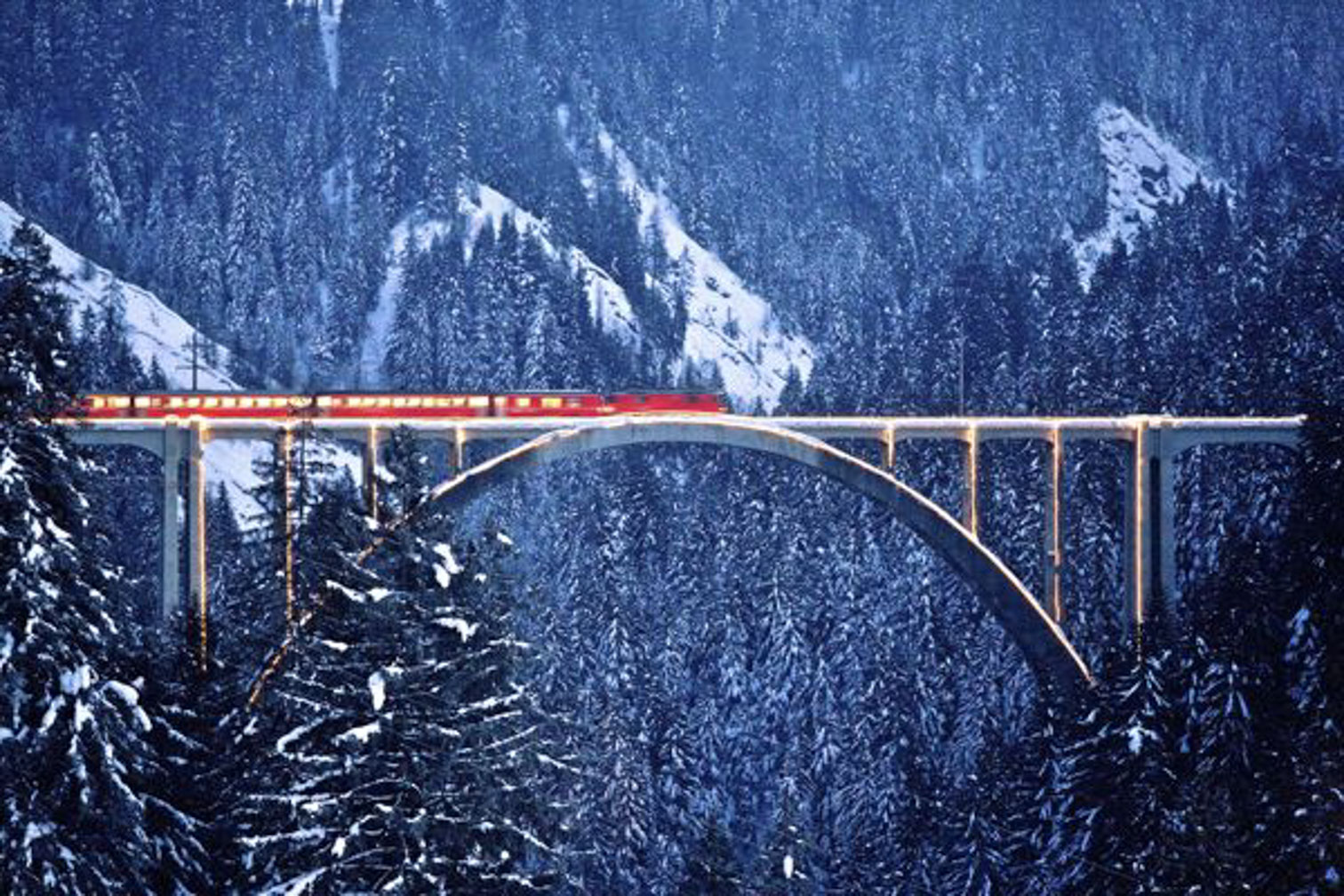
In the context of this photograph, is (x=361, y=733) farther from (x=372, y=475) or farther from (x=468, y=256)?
(x=468, y=256)

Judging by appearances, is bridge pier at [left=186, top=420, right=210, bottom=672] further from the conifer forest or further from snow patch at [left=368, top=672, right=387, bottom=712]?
snow patch at [left=368, top=672, right=387, bottom=712]

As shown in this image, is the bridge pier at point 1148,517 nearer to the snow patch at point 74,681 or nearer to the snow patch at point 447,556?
the snow patch at point 447,556

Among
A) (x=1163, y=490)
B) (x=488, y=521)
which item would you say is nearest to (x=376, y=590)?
(x=488, y=521)

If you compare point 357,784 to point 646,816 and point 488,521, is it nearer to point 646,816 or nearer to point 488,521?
point 488,521

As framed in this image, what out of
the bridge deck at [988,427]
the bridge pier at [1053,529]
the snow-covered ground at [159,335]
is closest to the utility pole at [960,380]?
the snow-covered ground at [159,335]

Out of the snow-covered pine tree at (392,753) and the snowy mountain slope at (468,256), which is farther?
the snowy mountain slope at (468,256)
